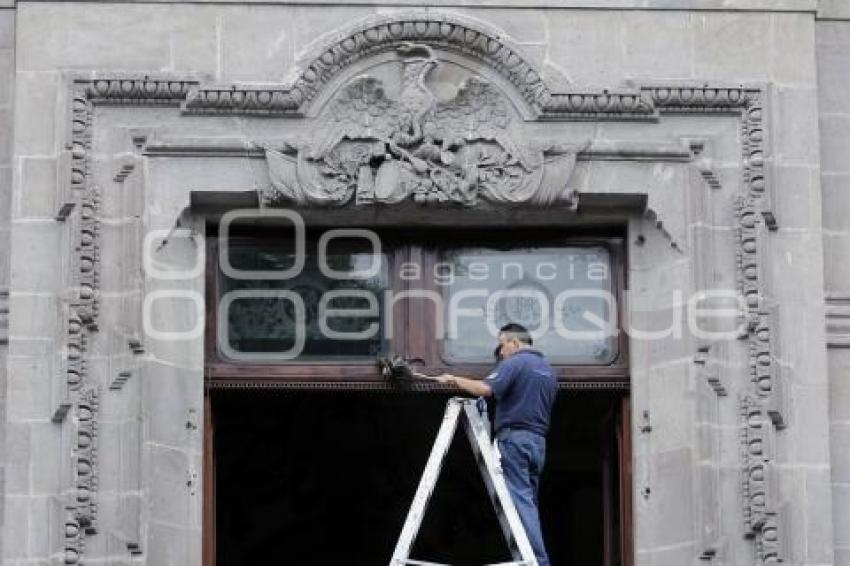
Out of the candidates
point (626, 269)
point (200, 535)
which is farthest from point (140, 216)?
point (626, 269)

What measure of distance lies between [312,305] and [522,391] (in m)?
1.88

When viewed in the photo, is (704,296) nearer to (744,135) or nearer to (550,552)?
(744,135)

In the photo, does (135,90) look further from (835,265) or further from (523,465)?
(835,265)

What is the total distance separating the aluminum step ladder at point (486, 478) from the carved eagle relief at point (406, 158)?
1.56 meters

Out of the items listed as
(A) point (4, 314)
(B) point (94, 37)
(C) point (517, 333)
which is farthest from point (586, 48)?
(A) point (4, 314)

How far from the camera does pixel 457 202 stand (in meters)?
Result: 17.0

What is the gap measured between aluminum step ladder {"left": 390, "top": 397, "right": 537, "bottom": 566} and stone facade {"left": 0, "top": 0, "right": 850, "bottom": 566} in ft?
4.02

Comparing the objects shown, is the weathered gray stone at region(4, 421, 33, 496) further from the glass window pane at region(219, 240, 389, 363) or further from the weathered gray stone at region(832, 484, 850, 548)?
the weathered gray stone at region(832, 484, 850, 548)

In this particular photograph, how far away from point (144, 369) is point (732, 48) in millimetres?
4563

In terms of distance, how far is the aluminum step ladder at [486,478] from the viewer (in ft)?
51.4

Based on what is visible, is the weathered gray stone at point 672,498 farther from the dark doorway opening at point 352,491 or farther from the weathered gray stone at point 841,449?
the dark doorway opening at point 352,491

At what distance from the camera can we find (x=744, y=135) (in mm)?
17078

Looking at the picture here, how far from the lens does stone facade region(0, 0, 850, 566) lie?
53.9 feet

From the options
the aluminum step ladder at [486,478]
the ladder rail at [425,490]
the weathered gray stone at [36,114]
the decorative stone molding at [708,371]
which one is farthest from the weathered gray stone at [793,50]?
the weathered gray stone at [36,114]
